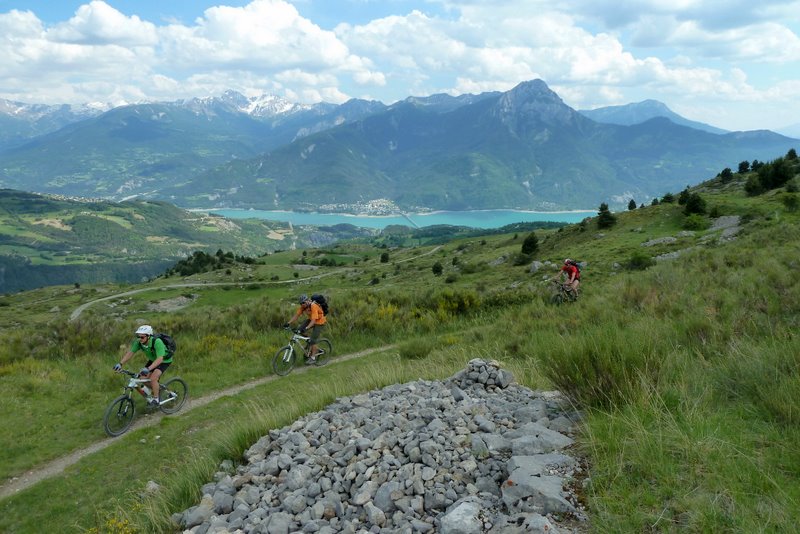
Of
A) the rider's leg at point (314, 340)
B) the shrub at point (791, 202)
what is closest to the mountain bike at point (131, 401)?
the rider's leg at point (314, 340)

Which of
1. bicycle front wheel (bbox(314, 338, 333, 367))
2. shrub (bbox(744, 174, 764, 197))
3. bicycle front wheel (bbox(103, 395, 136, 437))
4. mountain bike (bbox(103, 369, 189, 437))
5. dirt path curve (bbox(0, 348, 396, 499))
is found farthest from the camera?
shrub (bbox(744, 174, 764, 197))

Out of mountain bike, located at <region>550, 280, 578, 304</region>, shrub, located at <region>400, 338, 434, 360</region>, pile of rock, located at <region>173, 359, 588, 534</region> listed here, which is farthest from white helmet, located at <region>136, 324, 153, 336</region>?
mountain bike, located at <region>550, 280, 578, 304</region>

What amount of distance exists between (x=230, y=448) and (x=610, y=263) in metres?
25.4

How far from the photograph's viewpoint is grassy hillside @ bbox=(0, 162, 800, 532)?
3.77 metres

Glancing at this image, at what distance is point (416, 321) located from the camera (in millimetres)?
20625

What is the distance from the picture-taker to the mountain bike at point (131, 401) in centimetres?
1152

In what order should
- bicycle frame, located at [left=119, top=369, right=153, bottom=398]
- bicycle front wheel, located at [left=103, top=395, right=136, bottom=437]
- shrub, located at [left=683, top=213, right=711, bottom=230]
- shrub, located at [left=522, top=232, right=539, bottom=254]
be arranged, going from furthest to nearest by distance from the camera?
1. shrub, located at [left=522, top=232, right=539, bottom=254]
2. shrub, located at [left=683, top=213, right=711, bottom=230]
3. bicycle frame, located at [left=119, top=369, right=153, bottom=398]
4. bicycle front wheel, located at [left=103, top=395, right=136, bottom=437]

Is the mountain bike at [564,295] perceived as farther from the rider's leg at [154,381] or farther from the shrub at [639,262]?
the rider's leg at [154,381]

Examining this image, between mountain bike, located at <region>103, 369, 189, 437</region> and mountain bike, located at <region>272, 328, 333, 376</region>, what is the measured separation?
3121mm

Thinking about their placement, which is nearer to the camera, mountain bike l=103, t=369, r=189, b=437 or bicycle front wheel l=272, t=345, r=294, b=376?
mountain bike l=103, t=369, r=189, b=437

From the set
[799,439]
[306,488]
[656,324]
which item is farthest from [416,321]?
[799,439]

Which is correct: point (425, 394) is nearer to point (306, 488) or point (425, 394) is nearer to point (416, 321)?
point (306, 488)

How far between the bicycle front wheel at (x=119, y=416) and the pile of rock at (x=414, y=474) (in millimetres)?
7194

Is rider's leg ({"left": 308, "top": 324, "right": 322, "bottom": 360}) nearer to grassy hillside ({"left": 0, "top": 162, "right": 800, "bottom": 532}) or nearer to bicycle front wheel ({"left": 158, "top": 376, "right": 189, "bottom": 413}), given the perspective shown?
grassy hillside ({"left": 0, "top": 162, "right": 800, "bottom": 532})
